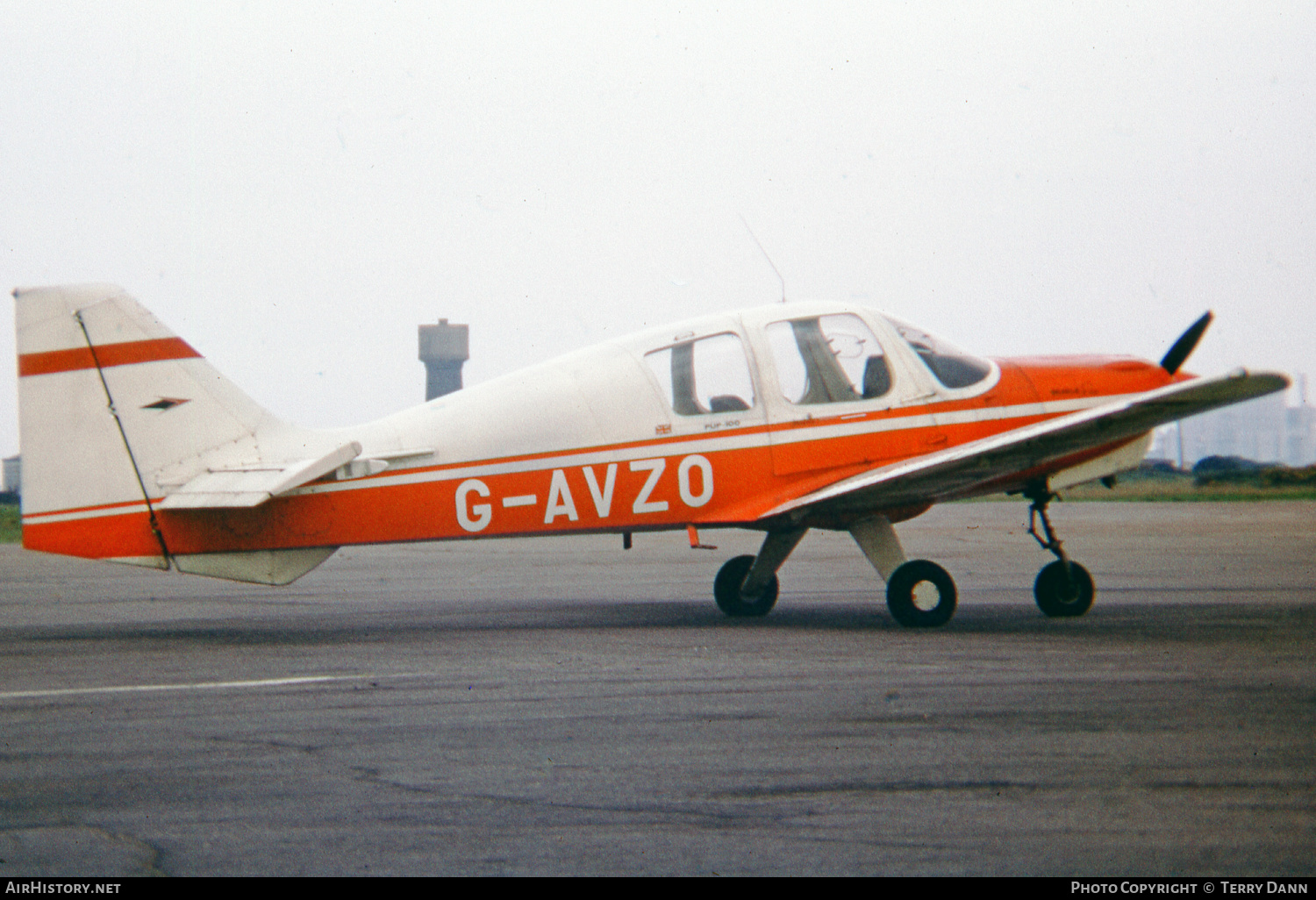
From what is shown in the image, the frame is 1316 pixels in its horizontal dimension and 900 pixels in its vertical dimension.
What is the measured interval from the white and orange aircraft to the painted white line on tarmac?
1.89 meters

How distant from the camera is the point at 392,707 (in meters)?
6.10

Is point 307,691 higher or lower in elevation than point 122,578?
higher

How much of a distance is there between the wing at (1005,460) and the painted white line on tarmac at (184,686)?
391 cm

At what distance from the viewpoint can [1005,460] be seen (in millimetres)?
9320

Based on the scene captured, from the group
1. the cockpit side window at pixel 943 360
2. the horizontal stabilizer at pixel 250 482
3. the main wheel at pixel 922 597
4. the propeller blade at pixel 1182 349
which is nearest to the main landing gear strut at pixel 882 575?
the main wheel at pixel 922 597

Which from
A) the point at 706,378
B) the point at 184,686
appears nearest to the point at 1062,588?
the point at 706,378

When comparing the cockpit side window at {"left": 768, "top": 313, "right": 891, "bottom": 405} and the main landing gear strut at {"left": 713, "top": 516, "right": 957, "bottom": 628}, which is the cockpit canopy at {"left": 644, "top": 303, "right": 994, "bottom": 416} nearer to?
the cockpit side window at {"left": 768, "top": 313, "right": 891, "bottom": 405}

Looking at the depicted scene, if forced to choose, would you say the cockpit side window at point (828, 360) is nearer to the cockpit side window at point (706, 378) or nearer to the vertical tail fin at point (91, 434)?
the cockpit side window at point (706, 378)

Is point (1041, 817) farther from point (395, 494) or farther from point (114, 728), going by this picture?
point (395, 494)

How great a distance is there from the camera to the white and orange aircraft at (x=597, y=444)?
9086 mm
